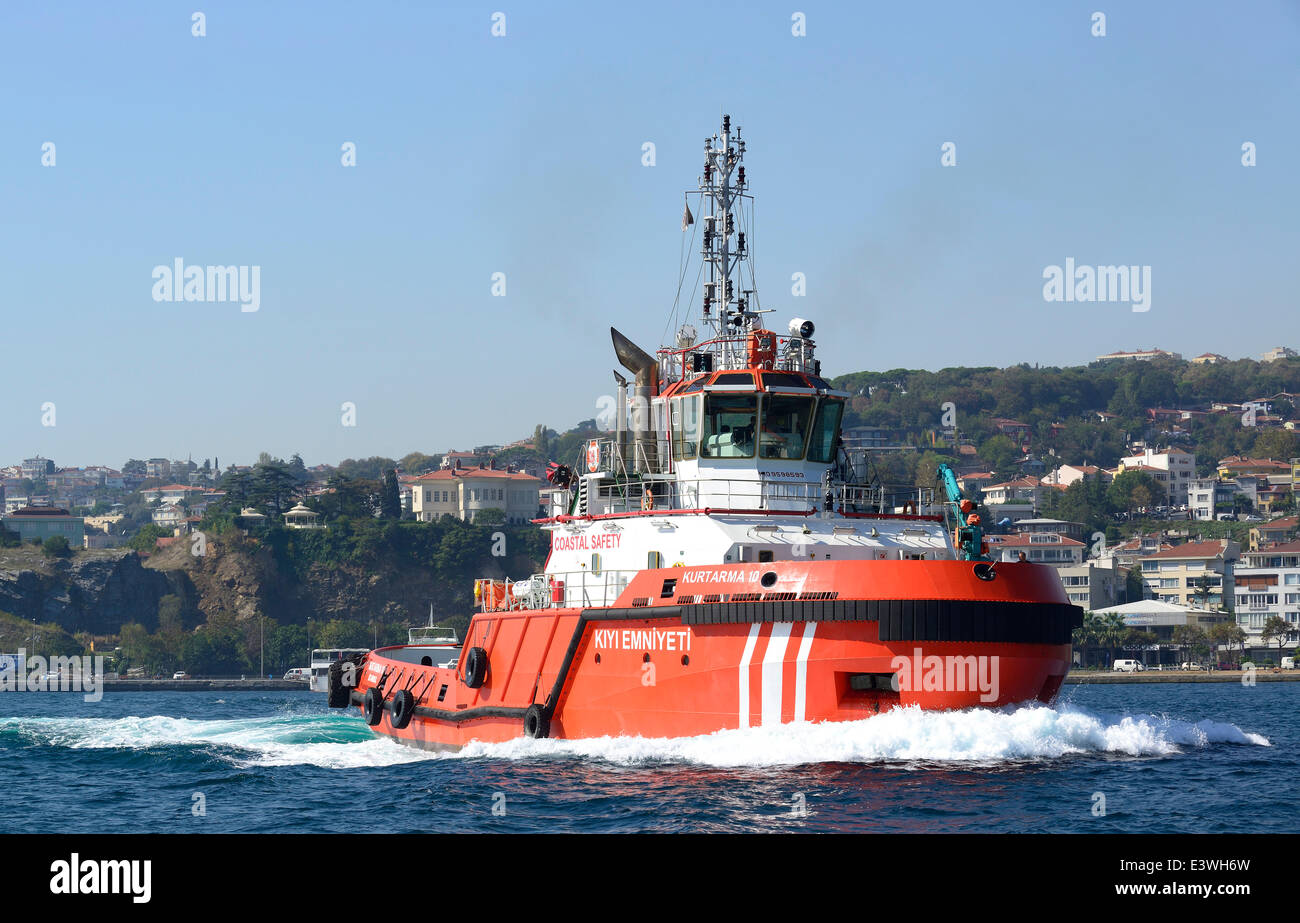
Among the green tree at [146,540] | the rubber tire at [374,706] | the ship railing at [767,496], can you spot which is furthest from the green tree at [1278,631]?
the green tree at [146,540]

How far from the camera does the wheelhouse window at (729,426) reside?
24.4 metres

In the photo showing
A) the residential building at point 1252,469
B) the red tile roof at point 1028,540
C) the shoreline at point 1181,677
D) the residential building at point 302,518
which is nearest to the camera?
the shoreline at point 1181,677

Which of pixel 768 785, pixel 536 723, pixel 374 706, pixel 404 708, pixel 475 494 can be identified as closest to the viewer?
pixel 768 785

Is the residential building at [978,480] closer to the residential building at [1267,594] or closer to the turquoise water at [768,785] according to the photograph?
the residential building at [1267,594]

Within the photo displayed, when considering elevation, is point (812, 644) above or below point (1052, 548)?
above

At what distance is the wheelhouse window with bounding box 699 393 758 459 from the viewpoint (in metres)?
24.4

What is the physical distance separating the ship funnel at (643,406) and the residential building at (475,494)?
121m

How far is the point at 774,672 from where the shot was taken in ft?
66.1

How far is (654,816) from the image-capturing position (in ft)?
56.2

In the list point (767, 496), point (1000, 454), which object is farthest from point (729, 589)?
point (1000, 454)

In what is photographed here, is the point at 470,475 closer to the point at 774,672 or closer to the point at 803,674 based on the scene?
the point at 774,672

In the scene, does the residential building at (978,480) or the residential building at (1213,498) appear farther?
the residential building at (978,480)

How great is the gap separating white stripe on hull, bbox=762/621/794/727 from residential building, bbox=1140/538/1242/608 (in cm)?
10003

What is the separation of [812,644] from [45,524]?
170160mm
